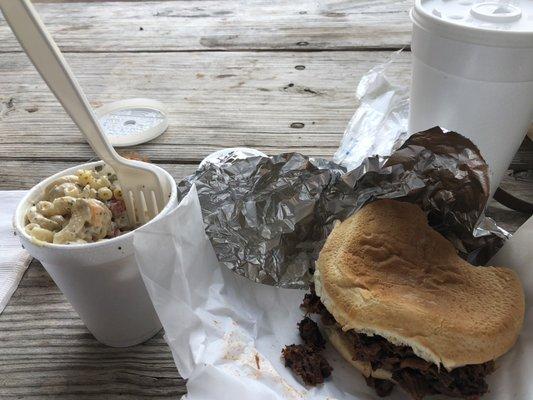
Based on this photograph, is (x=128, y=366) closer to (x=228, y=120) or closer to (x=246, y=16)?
(x=228, y=120)

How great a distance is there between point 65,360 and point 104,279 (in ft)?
0.41

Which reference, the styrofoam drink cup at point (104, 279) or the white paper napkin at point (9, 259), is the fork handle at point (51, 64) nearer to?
the styrofoam drink cup at point (104, 279)

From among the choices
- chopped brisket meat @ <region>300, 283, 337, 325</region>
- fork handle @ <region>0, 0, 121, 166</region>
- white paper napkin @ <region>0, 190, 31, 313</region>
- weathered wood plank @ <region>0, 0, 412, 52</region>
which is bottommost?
weathered wood plank @ <region>0, 0, 412, 52</region>

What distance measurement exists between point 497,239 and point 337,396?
286 mm

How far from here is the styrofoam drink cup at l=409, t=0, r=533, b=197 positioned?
619 mm

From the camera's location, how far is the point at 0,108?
111cm

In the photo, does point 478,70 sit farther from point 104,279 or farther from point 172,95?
point 172,95

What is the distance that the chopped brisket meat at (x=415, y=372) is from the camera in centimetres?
53

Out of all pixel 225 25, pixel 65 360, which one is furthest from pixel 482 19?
pixel 225 25

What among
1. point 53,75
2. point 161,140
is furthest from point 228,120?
point 53,75

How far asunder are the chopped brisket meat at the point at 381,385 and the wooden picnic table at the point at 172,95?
8.4 inches

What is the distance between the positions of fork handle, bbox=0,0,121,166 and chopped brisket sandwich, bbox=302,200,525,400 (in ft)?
0.99

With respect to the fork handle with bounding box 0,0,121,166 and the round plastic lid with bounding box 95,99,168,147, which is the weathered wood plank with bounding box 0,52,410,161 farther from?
the fork handle with bounding box 0,0,121,166

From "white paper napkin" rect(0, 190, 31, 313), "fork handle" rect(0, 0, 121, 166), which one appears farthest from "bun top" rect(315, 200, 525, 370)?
"white paper napkin" rect(0, 190, 31, 313)
